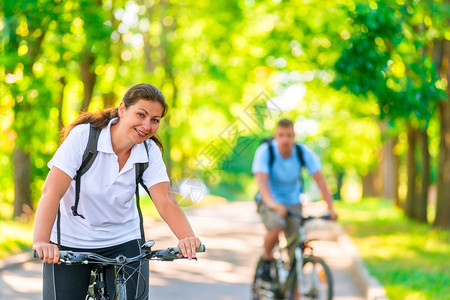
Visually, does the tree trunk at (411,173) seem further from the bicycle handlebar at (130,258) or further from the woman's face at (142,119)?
the bicycle handlebar at (130,258)

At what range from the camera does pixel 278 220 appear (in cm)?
722

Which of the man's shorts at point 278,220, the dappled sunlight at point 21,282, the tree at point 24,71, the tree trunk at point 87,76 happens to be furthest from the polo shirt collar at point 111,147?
the tree trunk at point 87,76

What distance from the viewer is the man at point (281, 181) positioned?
22.5 feet

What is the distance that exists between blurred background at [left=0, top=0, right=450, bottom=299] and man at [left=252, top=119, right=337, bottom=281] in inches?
17.3

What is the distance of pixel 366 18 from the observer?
29.7 feet

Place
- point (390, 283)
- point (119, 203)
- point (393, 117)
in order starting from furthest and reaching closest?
point (393, 117), point (390, 283), point (119, 203)

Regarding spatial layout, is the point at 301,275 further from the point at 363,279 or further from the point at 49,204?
the point at 49,204

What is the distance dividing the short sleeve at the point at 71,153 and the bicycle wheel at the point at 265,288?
401 cm

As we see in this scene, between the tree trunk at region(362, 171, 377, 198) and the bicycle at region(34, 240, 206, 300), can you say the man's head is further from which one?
the tree trunk at region(362, 171, 377, 198)

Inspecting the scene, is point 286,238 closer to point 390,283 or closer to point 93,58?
point 390,283

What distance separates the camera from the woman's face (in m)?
3.67

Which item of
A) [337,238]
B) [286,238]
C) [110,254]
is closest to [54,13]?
[286,238]

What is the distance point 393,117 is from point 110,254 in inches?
295

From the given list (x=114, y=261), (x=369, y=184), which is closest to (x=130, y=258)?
(x=114, y=261)
